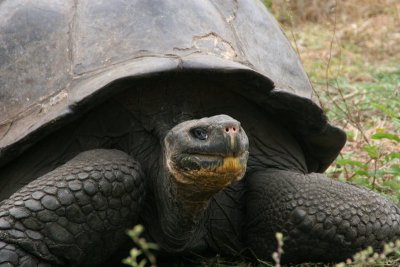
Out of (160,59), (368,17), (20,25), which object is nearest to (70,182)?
(160,59)

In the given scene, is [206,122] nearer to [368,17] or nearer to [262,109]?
[262,109]

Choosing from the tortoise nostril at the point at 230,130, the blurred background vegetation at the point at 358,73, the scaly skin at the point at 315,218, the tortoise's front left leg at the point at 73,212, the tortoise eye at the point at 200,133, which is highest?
the tortoise nostril at the point at 230,130

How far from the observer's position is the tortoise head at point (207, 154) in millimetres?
3121

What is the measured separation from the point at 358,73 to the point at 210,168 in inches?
226

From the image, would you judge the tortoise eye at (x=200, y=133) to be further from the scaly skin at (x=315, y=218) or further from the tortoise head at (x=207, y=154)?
the scaly skin at (x=315, y=218)

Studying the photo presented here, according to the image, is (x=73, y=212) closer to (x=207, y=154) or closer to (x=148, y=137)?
(x=148, y=137)

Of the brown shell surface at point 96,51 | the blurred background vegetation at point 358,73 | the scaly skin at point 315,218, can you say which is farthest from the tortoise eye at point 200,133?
the blurred background vegetation at point 358,73

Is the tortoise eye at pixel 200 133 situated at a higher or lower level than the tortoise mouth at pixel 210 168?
higher

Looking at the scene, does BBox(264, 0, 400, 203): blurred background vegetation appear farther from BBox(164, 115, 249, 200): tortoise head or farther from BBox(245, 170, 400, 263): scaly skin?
BBox(164, 115, 249, 200): tortoise head

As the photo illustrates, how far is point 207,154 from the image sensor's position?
316 centimetres

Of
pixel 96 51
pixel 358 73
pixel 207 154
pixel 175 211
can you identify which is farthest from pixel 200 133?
pixel 358 73

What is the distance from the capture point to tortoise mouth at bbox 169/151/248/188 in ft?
10.3

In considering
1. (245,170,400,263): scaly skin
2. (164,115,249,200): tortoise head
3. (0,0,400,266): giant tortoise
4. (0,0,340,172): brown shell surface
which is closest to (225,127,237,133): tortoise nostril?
(164,115,249,200): tortoise head

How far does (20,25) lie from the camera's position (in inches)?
162
